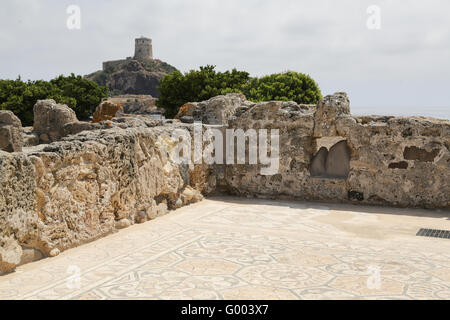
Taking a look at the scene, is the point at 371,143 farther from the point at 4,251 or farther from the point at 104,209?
the point at 4,251

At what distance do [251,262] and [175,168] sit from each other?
3.08 meters

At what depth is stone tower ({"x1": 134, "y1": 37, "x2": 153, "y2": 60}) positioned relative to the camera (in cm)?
8706

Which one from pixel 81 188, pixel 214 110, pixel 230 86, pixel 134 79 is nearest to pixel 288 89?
pixel 230 86

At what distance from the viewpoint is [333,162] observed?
816 cm

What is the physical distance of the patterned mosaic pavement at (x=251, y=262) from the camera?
12.2ft

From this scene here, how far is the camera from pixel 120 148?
5.80 m

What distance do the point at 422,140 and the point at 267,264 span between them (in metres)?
4.29

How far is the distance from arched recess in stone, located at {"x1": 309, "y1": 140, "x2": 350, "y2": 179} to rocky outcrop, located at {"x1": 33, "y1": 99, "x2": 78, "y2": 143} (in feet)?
18.9

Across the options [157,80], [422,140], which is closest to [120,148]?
[422,140]

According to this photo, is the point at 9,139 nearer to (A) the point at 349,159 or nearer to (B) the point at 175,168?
(B) the point at 175,168

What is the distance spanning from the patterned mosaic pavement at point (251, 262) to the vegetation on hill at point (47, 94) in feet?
75.3

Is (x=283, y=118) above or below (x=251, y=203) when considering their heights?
above

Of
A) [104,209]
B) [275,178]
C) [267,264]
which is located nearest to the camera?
[267,264]

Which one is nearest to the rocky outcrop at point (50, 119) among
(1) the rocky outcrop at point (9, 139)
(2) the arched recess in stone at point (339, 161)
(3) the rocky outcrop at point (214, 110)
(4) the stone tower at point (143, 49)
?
(3) the rocky outcrop at point (214, 110)
